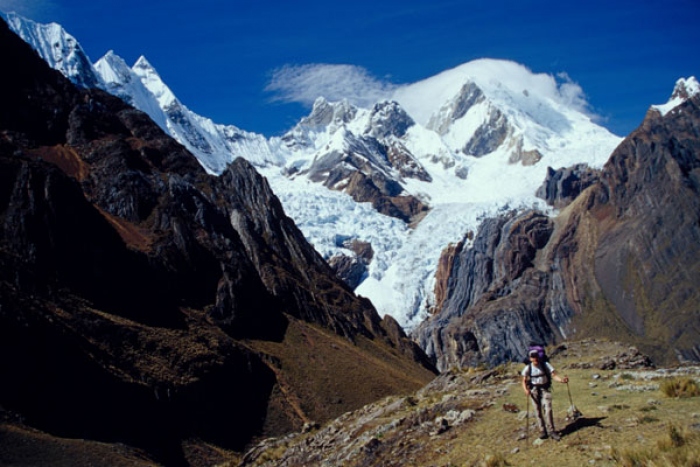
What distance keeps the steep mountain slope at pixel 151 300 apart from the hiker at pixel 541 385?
3794cm

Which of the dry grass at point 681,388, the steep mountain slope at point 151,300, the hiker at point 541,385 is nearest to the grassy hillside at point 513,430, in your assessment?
the dry grass at point 681,388

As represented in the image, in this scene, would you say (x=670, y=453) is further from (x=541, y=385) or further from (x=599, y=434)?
(x=541, y=385)

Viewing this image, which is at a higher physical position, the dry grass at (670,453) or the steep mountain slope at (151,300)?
the steep mountain slope at (151,300)

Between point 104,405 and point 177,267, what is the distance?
113 ft

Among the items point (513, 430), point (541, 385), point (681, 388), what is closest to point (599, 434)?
point (541, 385)

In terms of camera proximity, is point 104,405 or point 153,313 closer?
point 104,405

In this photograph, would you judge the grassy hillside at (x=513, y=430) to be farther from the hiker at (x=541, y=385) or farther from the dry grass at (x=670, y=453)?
the hiker at (x=541, y=385)

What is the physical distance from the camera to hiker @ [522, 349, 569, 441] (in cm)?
1811

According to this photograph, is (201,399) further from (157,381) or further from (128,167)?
(128,167)

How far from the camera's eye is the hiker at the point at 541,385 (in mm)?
18109

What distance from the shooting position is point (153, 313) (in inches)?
2943

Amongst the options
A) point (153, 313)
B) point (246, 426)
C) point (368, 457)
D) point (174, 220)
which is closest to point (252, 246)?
point (174, 220)

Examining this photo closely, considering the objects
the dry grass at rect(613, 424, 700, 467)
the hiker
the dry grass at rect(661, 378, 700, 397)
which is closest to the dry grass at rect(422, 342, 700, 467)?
the dry grass at rect(613, 424, 700, 467)

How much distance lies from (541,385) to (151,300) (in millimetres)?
66027
